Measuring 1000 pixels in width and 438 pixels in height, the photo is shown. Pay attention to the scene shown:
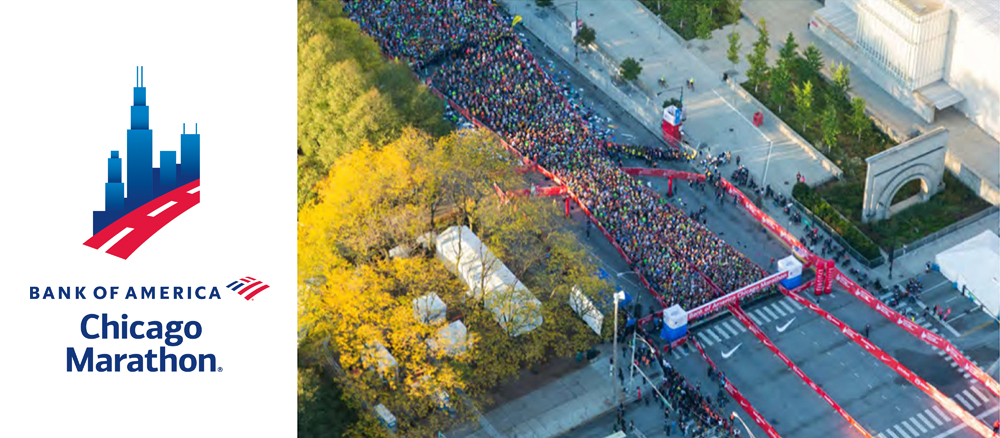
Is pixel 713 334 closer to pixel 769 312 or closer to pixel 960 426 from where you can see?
pixel 769 312

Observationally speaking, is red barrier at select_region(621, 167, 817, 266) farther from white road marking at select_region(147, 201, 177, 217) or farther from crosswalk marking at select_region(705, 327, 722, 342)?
white road marking at select_region(147, 201, 177, 217)

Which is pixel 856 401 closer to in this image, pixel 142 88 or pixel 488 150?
pixel 488 150

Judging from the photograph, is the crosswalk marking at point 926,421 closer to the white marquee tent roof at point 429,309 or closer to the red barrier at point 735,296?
the red barrier at point 735,296

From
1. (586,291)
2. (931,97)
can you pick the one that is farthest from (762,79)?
(586,291)

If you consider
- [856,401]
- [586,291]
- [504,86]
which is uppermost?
[504,86]

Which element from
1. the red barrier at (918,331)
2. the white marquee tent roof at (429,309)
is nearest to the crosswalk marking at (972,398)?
the red barrier at (918,331)

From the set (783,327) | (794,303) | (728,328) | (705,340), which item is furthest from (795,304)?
(705,340)

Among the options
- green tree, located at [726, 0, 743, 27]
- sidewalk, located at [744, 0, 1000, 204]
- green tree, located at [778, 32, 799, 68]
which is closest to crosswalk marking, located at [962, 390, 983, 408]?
sidewalk, located at [744, 0, 1000, 204]
